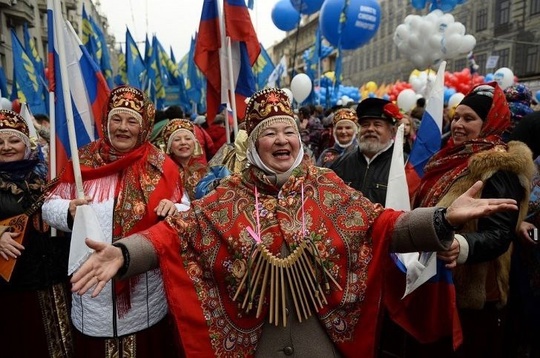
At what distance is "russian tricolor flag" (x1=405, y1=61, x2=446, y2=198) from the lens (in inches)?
137

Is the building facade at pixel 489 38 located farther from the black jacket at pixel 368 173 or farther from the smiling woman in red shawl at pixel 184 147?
the black jacket at pixel 368 173

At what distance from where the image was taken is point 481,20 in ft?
107

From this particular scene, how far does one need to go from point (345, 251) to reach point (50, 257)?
2.30 metres

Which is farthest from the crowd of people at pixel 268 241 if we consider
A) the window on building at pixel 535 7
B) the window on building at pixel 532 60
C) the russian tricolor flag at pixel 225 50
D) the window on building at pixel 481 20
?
the window on building at pixel 481 20

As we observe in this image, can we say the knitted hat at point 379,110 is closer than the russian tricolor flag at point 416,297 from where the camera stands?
No

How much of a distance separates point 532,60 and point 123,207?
32.3 metres

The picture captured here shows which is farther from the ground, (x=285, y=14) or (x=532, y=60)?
(x=285, y=14)

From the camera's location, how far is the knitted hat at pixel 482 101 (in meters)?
2.73

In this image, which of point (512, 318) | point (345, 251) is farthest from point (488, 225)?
point (512, 318)

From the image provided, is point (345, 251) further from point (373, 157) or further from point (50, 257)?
point (50, 257)

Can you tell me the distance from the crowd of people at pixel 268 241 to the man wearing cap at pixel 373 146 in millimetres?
13

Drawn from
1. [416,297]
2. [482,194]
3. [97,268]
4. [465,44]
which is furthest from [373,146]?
[465,44]

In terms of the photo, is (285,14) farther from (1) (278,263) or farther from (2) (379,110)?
(1) (278,263)

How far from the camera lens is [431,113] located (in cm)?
352
